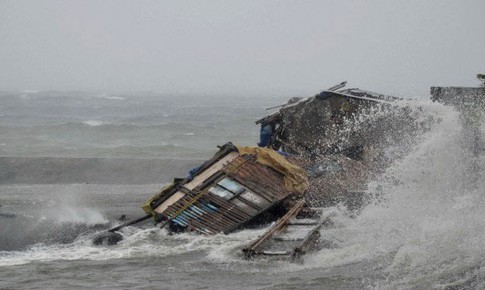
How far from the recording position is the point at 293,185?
50.8 feet

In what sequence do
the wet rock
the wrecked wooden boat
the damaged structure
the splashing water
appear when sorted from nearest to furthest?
the splashing water → the wet rock → the damaged structure → the wrecked wooden boat

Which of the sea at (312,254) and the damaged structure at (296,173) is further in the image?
the damaged structure at (296,173)

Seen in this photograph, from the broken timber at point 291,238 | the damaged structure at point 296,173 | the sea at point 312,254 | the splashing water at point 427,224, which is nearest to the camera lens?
the splashing water at point 427,224

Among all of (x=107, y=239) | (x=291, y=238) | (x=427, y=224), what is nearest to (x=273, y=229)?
(x=291, y=238)

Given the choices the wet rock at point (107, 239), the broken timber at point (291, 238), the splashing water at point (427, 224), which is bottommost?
the wet rock at point (107, 239)

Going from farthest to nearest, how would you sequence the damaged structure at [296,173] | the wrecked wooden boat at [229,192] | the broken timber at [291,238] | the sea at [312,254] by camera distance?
the wrecked wooden boat at [229,192] → the damaged structure at [296,173] → the broken timber at [291,238] → the sea at [312,254]

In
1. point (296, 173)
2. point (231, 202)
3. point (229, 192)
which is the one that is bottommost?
point (231, 202)

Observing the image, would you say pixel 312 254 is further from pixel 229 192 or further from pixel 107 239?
pixel 107 239

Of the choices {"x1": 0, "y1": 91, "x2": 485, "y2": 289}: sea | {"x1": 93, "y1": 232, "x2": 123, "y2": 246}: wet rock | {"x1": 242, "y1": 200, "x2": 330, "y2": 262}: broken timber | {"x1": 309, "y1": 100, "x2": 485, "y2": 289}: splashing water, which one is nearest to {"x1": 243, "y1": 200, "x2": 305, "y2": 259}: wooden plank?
{"x1": 242, "y1": 200, "x2": 330, "y2": 262}: broken timber

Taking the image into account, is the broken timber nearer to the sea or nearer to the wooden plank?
the wooden plank

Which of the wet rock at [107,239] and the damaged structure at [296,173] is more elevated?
the damaged structure at [296,173]

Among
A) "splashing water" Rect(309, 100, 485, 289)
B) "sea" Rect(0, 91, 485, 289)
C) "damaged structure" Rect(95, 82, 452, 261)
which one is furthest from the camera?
"damaged structure" Rect(95, 82, 452, 261)

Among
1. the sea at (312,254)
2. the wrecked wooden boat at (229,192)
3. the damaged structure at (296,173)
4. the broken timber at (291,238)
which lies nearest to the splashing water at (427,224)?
the sea at (312,254)

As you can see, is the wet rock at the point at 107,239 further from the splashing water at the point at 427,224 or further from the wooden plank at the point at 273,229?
the splashing water at the point at 427,224
